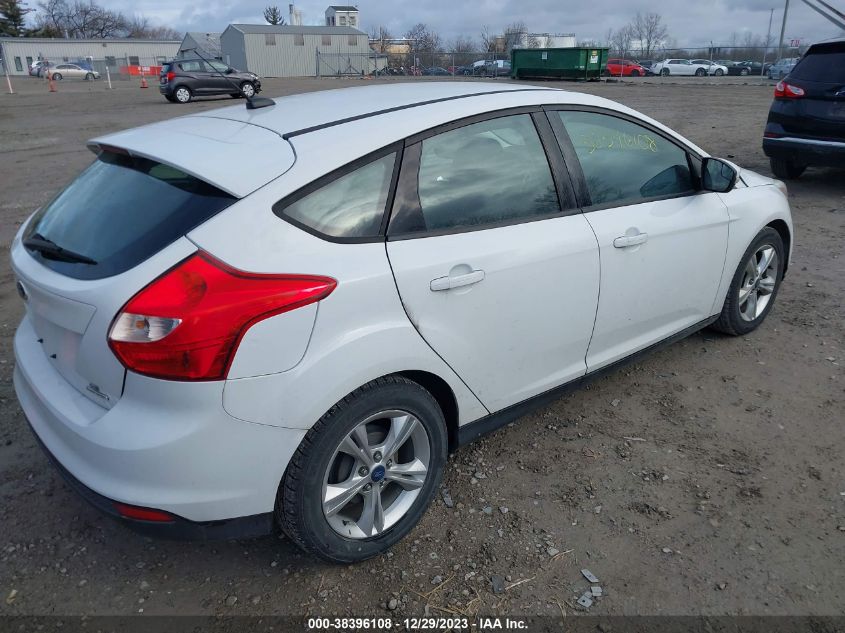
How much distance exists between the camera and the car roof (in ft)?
7.66

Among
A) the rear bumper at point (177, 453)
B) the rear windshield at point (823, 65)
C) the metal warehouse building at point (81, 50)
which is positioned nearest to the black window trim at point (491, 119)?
the rear bumper at point (177, 453)

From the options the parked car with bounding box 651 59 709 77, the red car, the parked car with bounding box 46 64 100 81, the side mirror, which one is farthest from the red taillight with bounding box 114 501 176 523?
the parked car with bounding box 46 64 100 81

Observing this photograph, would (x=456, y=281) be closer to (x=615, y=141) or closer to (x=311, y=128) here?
(x=311, y=128)

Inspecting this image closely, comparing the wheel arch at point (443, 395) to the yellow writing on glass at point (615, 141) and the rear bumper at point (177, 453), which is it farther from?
the yellow writing on glass at point (615, 141)

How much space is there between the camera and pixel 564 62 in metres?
34.3

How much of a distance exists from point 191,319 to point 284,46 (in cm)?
6407

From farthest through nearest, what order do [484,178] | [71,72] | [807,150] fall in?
[71,72]
[807,150]
[484,178]

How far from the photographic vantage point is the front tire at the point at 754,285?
4.18 m

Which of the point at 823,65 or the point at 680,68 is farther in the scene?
the point at 680,68

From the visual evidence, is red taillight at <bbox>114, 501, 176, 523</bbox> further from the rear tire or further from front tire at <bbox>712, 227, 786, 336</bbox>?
the rear tire

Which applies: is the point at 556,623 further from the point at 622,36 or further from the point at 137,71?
the point at 622,36

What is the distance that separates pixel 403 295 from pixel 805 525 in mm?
1931

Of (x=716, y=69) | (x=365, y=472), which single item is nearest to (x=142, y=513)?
(x=365, y=472)

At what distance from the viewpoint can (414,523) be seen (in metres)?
2.71
